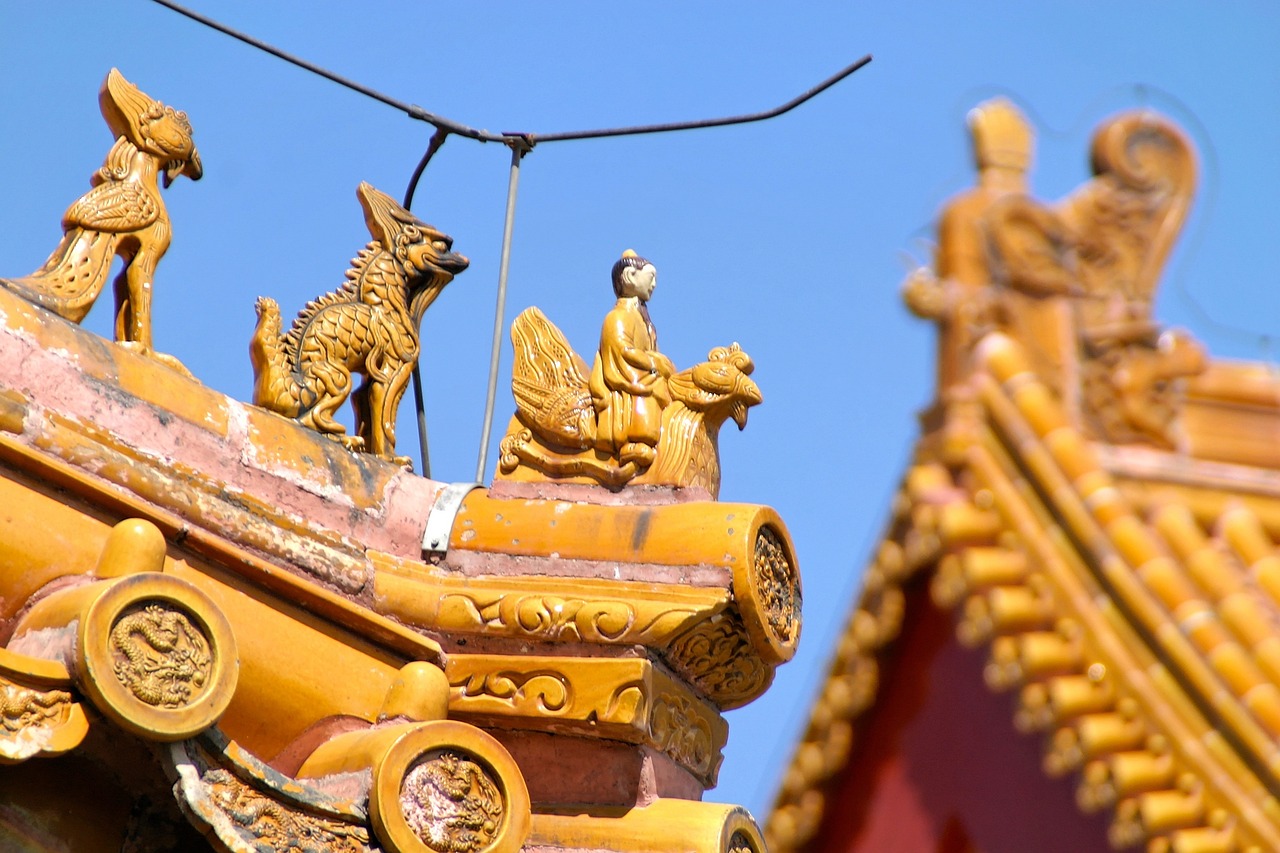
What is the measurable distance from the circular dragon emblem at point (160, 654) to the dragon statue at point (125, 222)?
1422mm

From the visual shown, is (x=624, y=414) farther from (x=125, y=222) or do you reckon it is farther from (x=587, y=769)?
(x=125, y=222)

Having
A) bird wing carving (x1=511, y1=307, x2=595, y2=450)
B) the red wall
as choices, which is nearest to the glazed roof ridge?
the red wall

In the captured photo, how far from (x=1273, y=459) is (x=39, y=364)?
15.0ft

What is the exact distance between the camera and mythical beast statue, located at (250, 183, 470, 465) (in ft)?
31.2

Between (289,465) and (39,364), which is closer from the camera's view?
(39,364)

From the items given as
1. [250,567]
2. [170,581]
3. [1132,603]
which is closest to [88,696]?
[170,581]

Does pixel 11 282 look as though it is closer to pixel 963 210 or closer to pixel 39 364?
pixel 39 364

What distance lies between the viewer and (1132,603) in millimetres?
5188

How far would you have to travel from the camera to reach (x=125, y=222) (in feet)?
30.2

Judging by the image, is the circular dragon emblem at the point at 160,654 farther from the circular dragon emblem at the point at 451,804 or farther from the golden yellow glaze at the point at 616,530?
the golden yellow glaze at the point at 616,530

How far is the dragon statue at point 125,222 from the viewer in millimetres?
8875

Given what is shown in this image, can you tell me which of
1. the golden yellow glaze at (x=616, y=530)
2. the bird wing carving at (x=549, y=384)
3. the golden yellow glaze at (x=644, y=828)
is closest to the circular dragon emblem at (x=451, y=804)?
the golden yellow glaze at (x=644, y=828)

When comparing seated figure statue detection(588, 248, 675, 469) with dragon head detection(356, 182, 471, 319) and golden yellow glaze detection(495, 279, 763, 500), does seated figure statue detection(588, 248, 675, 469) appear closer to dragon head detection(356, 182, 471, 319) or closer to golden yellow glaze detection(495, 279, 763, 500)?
golden yellow glaze detection(495, 279, 763, 500)

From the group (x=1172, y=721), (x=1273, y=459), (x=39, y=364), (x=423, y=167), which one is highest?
(x=423, y=167)
